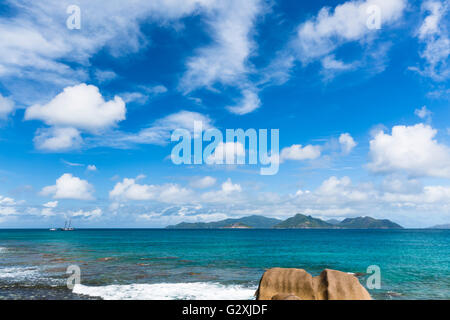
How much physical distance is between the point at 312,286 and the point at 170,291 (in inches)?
637

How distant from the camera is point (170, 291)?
89.7 ft

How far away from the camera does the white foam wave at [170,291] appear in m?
25.1

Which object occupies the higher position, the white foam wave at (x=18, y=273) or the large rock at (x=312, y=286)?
the large rock at (x=312, y=286)

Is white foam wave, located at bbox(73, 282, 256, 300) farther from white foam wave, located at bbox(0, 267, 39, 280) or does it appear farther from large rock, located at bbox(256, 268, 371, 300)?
white foam wave, located at bbox(0, 267, 39, 280)

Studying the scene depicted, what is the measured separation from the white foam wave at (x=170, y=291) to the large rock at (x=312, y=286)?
9.29 m

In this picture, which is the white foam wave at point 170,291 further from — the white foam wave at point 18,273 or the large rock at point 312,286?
the white foam wave at point 18,273

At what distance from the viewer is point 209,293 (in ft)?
88.0
